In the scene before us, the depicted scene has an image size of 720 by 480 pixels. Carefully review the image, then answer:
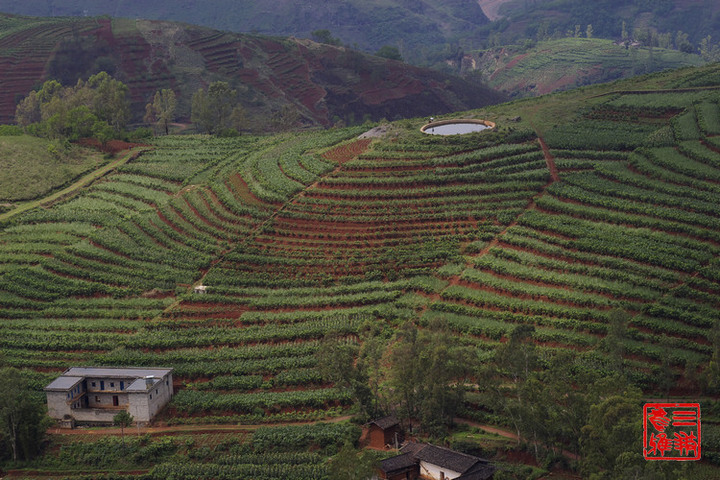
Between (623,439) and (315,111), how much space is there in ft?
358

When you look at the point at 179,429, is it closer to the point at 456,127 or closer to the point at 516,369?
the point at 516,369

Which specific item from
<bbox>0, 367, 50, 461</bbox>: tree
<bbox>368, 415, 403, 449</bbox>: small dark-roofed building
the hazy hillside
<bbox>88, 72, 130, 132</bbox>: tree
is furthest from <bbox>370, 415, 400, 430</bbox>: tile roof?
the hazy hillside

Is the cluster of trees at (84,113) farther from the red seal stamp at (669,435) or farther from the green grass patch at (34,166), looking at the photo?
the red seal stamp at (669,435)

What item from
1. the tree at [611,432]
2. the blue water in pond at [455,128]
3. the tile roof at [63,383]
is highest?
the blue water in pond at [455,128]

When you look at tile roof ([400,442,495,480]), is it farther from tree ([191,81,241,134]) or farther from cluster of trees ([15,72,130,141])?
tree ([191,81,241,134])

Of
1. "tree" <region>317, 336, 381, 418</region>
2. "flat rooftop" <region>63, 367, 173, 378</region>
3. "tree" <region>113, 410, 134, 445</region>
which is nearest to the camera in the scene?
"tree" <region>317, 336, 381, 418</region>

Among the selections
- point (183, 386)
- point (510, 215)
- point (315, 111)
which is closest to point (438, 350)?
point (183, 386)

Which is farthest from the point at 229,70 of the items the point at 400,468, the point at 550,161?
the point at 400,468

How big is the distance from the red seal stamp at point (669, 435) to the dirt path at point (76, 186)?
195ft

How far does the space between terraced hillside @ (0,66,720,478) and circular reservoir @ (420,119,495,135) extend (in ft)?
5.62

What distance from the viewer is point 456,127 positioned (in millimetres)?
81188

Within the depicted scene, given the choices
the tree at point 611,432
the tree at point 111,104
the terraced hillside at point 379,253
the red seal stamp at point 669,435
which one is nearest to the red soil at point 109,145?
the tree at point 111,104

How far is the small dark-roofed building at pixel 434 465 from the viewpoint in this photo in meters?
38.4

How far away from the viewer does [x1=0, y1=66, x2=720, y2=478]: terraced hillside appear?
49.5 metres
